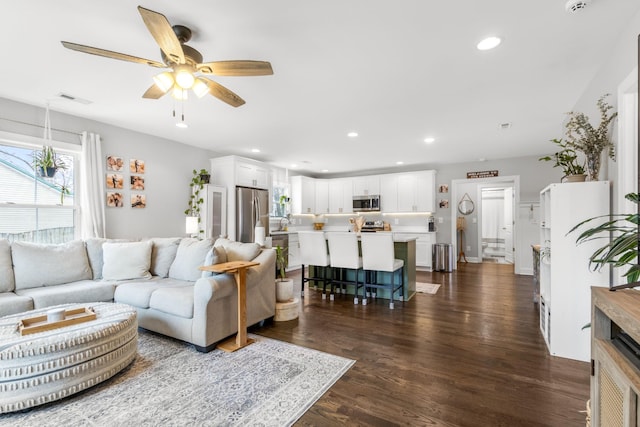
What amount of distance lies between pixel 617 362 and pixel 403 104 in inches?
119

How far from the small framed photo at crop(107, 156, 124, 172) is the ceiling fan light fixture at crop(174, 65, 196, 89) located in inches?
110

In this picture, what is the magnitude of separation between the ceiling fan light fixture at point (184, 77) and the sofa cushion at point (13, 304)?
242cm

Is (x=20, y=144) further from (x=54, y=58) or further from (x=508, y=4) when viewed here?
(x=508, y=4)

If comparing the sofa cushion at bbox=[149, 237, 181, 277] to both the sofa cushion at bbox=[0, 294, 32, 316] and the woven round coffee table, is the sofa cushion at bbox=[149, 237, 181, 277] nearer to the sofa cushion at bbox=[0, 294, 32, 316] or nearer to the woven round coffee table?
the sofa cushion at bbox=[0, 294, 32, 316]

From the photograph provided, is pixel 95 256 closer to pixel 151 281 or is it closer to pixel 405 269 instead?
pixel 151 281

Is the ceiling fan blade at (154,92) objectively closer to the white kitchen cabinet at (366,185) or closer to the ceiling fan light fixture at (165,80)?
the ceiling fan light fixture at (165,80)

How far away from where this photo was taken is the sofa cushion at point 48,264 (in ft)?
9.86

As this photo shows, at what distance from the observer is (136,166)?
14.8ft

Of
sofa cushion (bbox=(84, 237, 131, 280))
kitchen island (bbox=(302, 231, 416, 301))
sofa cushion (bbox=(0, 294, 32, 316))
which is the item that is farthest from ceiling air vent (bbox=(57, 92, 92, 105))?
kitchen island (bbox=(302, 231, 416, 301))

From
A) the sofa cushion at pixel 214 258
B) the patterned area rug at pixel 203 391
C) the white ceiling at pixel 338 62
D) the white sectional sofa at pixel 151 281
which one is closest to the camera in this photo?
the patterned area rug at pixel 203 391

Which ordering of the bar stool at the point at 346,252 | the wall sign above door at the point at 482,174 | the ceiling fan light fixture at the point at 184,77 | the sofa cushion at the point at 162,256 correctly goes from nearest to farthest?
the ceiling fan light fixture at the point at 184,77, the sofa cushion at the point at 162,256, the bar stool at the point at 346,252, the wall sign above door at the point at 482,174

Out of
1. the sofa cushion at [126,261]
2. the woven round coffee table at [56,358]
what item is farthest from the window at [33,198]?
the woven round coffee table at [56,358]

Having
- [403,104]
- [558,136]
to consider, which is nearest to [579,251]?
[403,104]

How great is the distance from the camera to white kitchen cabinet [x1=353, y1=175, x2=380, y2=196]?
25.2ft
